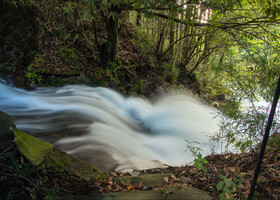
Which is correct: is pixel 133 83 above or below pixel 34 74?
above

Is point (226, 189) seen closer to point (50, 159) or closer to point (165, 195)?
point (165, 195)

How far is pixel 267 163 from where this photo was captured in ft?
6.89

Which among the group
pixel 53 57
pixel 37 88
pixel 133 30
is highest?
pixel 133 30

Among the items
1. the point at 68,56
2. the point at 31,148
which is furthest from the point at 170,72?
the point at 31,148

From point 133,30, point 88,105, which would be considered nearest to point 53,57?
point 88,105

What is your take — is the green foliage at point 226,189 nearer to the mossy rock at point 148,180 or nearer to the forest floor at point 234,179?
the forest floor at point 234,179

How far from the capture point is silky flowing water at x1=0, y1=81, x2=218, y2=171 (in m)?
3.50

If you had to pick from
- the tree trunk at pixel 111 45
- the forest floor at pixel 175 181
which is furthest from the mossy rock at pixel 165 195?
the tree trunk at pixel 111 45

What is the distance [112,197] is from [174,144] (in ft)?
9.84

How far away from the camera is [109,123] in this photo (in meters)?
4.75

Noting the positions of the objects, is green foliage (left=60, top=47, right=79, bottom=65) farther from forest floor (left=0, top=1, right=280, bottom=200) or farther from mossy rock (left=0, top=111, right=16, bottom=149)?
mossy rock (left=0, top=111, right=16, bottom=149)

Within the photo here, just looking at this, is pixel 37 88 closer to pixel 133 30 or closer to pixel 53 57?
pixel 53 57

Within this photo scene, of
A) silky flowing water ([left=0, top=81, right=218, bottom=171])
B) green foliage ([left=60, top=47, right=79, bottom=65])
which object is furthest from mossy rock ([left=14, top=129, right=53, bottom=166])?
green foliage ([left=60, top=47, right=79, bottom=65])

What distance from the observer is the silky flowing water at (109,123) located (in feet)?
11.5
